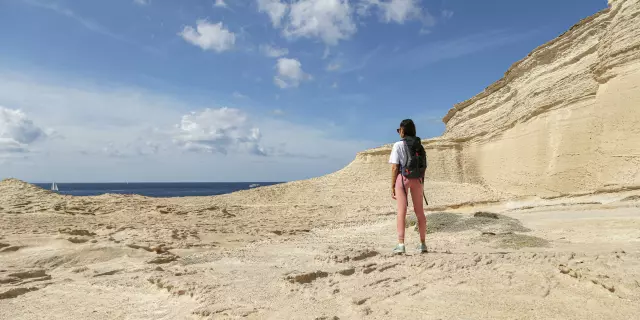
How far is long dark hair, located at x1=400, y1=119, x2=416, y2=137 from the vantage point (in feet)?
14.6

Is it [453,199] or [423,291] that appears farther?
[453,199]

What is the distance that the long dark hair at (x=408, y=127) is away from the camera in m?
4.46

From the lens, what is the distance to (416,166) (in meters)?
4.27

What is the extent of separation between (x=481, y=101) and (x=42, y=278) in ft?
77.9

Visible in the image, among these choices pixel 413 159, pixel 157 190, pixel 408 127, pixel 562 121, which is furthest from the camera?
pixel 157 190

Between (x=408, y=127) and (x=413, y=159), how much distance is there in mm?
409

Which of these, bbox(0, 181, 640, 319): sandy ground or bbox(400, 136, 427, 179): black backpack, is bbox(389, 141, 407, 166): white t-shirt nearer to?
bbox(400, 136, 427, 179): black backpack

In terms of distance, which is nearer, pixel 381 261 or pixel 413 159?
pixel 381 261

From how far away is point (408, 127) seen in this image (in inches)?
175

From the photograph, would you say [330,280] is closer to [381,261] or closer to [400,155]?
[381,261]

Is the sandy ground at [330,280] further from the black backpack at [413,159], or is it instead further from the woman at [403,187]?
the black backpack at [413,159]

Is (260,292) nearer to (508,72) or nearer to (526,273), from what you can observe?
(526,273)

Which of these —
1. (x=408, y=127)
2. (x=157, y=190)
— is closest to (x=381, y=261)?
(x=408, y=127)

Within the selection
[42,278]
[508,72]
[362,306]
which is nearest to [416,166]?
[362,306]
